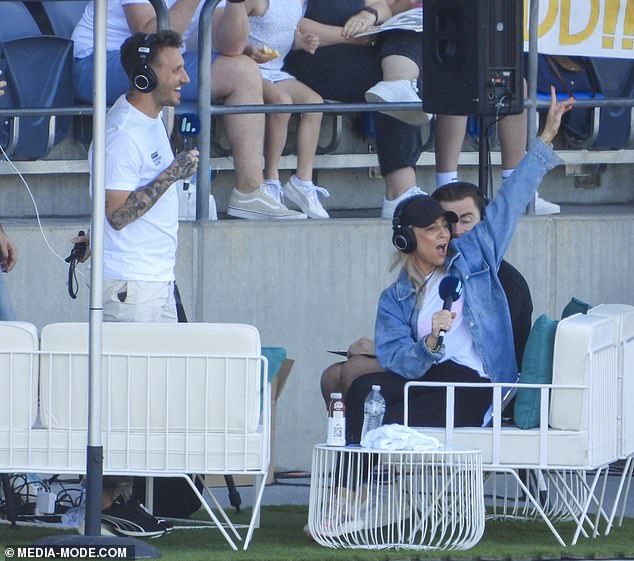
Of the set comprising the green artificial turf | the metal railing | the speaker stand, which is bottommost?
the green artificial turf

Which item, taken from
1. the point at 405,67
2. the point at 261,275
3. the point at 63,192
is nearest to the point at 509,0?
the point at 405,67

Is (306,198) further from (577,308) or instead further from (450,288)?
(450,288)

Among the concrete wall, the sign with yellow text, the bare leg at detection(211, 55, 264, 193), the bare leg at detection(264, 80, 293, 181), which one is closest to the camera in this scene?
the concrete wall

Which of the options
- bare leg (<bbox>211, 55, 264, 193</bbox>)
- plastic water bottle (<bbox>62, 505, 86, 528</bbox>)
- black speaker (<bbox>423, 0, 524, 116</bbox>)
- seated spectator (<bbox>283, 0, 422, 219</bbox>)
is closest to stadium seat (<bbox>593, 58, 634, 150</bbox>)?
seated spectator (<bbox>283, 0, 422, 219</bbox>)

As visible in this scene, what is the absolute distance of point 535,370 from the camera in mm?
6113

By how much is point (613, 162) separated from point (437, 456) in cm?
408

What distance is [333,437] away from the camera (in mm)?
5898

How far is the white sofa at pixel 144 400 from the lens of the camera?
18.8 ft

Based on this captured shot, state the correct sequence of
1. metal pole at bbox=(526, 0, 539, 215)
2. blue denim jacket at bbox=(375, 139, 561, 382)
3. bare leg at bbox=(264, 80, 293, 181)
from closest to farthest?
blue denim jacket at bbox=(375, 139, 561, 382) → metal pole at bbox=(526, 0, 539, 215) → bare leg at bbox=(264, 80, 293, 181)

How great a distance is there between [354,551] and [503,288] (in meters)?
1.43

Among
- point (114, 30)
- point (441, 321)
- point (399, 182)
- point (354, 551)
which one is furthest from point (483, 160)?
point (354, 551)

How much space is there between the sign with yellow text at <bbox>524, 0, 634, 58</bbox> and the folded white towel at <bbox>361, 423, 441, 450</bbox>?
3472 millimetres

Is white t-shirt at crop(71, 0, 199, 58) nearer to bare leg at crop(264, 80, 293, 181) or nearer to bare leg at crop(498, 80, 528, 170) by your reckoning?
bare leg at crop(264, 80, 293, 181)

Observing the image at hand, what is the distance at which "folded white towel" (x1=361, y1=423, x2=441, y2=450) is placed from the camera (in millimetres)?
5727
